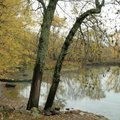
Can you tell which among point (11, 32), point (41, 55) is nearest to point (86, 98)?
point (11, 32)

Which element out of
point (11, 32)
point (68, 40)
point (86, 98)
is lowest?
point (86, 98)

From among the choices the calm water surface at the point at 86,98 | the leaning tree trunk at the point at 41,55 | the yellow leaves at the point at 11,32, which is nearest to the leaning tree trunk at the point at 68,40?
the leaning tree trunk at the point at 41,55

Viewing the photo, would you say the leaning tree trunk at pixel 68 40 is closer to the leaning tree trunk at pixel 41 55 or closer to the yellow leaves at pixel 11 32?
the leaning tree trunk at pixel 41 55

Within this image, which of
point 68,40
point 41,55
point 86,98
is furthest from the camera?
point 86,98

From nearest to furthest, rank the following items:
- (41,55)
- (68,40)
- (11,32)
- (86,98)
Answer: (41,55) → (68,40) → (11,32) → (86,98)

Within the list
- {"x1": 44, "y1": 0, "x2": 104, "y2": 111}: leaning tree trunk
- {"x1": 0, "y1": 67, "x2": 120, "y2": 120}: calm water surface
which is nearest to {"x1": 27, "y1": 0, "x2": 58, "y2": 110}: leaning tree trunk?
{"x1": 44, "y1": 0, "x2": 104, "y2": 111}: leaning tree trunk

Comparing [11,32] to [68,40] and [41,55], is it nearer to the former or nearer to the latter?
[68,40]

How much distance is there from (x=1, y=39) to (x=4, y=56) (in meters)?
1.72

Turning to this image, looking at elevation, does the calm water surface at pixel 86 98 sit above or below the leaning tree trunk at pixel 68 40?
below

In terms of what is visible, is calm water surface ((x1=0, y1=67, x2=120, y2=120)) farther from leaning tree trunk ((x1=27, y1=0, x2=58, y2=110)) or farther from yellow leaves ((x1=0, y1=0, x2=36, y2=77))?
leaning tree trunk ((x1=27, y1=0, x2=58, y2=110))

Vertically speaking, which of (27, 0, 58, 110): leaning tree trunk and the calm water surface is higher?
(27, 0, 58, 110): leaning tree trunk

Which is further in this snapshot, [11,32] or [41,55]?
[11,32]

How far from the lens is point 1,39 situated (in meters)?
23.6

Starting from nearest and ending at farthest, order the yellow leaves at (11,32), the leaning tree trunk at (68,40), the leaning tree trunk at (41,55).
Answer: the leaning tree trunk at (41,55) < the leaning tree trunk at (68,40) < the yellow leaves at (11,32)
